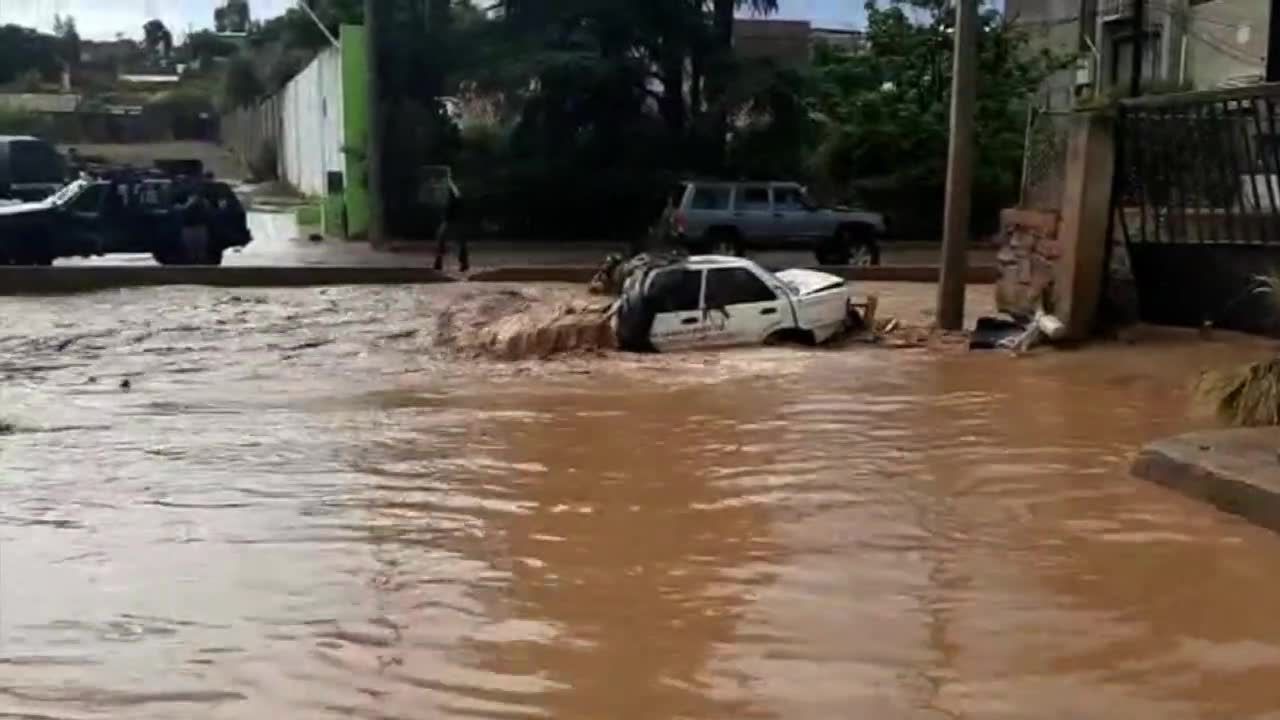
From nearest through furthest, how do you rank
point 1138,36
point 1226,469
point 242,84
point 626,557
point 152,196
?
point 626,557, point 1226,469, point 152,196, point 1138,36, point 242,84

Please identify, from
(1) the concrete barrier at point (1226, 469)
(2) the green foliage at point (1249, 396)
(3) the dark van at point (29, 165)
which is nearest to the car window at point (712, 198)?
(2) the green foliage at point (1249, 396)

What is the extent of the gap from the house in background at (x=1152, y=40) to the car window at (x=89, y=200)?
51.4 feet

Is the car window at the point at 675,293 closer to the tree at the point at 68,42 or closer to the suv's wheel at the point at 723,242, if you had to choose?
the suv's wheel at the point at 723,242

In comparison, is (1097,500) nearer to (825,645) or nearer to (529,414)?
(825,645)

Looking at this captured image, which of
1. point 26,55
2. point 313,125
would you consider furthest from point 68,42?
point 313,125

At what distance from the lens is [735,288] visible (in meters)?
17.1

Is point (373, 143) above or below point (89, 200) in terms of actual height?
above

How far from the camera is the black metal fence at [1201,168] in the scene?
15.7 m

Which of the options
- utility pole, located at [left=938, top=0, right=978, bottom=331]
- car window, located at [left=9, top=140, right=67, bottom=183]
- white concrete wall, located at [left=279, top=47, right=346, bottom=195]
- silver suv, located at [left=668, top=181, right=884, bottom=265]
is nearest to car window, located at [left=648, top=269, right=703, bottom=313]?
utility pole, located at [left=938, top=0, right=978, bottom=331]

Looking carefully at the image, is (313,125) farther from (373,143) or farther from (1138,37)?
(1138,37)

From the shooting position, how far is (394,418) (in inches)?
502

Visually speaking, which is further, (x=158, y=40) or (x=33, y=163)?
(x=158, y=40)

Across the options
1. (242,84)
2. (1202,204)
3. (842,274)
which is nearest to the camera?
(1202,204)

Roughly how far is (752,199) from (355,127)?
1147 centimetres
